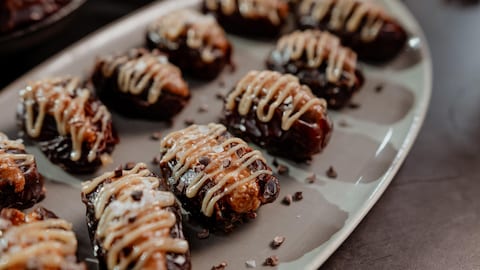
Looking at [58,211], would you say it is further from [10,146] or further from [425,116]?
[425,116]

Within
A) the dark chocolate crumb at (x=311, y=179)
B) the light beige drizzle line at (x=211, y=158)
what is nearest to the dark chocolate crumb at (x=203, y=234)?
the light beige drizzle line at (x=211, y=158)

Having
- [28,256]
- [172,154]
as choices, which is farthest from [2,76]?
[28,256]

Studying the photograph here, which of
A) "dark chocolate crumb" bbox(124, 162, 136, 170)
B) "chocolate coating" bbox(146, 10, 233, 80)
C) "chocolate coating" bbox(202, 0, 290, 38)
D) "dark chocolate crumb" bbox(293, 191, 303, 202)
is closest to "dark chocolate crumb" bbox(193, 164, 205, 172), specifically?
"dark chocolate crumb" bbox(124, 162, 136, 170)

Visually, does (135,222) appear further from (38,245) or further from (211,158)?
(211,158)

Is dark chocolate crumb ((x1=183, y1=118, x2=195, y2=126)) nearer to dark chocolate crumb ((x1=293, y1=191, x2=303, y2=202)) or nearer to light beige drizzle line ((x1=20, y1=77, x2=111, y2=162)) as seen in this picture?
light beige drizzle line ((x1=20, y1=77, x2=111, y2=162))

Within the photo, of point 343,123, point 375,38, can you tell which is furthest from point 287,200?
point 375,38

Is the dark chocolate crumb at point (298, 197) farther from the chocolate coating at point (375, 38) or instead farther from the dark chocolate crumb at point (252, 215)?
the chocolate coating at point (375, 38)
